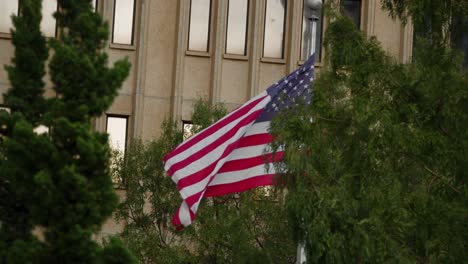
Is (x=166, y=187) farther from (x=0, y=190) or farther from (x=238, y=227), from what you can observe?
(x=0, y=190)

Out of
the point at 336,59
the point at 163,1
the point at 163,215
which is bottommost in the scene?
the point at 163,215

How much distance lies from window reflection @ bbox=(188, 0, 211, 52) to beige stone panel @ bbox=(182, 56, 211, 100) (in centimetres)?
36

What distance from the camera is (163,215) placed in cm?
3039

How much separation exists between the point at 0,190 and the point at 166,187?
37.0 ft

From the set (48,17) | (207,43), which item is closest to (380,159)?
(48,17)

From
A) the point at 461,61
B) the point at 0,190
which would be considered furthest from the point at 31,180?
the point at 461,61

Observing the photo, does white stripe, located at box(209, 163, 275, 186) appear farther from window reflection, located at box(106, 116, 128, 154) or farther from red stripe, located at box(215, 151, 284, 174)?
window reflection, located at box(106, 116, 128, 154)

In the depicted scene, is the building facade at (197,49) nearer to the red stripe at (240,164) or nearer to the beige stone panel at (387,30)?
the beige stone panel at (387,30)

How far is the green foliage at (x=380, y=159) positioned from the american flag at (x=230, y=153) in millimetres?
3748

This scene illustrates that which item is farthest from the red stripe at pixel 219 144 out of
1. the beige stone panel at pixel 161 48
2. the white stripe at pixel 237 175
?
the beige stone panel at pixel 161 48

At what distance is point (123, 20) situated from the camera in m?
39.0

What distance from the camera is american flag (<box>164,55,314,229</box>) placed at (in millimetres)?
21297

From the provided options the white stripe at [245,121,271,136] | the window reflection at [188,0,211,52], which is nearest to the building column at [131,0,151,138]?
the window reflection at [188,0,211,52]

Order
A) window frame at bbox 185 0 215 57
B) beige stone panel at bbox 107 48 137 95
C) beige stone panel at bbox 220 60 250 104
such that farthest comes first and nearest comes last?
beige stone panel at bbox 220 60 250 104 < window frame at bbox 185 0 215 57 < beige stone panel at bbox 107 48 137 95
